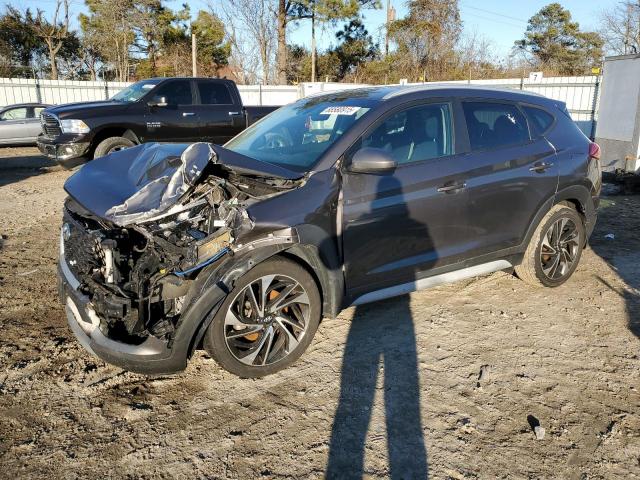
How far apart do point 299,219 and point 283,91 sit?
834 inches

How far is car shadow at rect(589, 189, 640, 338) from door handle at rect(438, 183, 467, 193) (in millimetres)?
1772

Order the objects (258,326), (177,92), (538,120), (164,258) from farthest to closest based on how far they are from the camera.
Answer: (177,92)
(538,120)
(258,326)
(164,258)

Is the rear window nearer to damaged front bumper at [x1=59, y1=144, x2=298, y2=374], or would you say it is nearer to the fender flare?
the fender flare

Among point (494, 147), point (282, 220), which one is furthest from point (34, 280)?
point (494, 147)

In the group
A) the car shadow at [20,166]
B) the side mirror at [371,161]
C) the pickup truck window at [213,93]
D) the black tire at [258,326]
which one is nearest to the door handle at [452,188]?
the side mirror at [371,161]

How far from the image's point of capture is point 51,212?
25.5ft

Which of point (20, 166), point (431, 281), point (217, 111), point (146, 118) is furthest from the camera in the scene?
point (20, 166)

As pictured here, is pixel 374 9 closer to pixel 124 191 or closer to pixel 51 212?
pixel 51 212

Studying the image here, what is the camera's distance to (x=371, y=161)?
3.50 metres

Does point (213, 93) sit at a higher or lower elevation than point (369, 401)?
higher

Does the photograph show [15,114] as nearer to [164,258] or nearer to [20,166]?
[20,166]

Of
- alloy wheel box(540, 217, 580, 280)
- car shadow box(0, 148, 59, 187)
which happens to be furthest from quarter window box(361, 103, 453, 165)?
car shadow box(0, 148, 59, 187)

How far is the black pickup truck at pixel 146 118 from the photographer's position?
9.51 m

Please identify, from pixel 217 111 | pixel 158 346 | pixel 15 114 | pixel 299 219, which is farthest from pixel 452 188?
pixel 15 114
